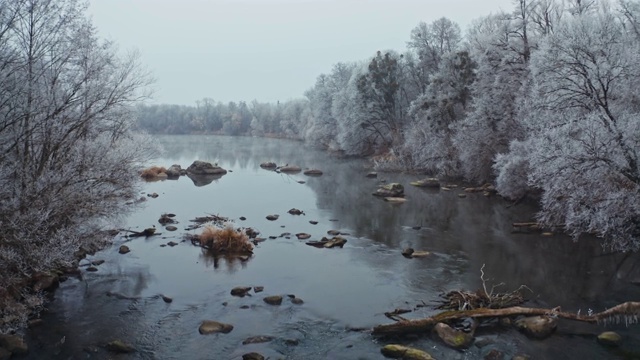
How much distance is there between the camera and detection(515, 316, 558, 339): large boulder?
1324 cm

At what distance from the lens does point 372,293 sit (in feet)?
56.7

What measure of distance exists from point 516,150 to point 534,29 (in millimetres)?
13350

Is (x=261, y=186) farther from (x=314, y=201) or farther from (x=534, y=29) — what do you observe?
(x=534, y=29)

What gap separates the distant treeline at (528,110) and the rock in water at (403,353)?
11.4m

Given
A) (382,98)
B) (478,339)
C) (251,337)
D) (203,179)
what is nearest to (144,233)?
(251,337)

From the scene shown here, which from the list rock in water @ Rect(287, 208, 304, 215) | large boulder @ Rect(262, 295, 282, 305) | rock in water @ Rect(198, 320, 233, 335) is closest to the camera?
rock in water @ Rect(198, 320, 233, 335)

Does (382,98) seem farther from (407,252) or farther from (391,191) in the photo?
(407,252)

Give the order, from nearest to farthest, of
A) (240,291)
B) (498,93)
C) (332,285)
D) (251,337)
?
(251,337) < (240,291) < (332,285) < (498,93)

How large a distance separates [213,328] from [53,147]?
8532 mm

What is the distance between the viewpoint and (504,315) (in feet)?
46.7

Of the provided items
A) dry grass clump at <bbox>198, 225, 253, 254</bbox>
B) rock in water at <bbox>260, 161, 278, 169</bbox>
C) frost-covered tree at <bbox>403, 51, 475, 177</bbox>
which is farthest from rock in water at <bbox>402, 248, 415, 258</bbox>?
rock in water at <bbox>260, 161, 278, 169</bbox>

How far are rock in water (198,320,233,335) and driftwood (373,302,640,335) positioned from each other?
178 inches

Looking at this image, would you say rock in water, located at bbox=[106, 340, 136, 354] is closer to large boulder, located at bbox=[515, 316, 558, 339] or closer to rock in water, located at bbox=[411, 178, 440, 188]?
large boulder, located at bbox=[515, 316, 558, 339]

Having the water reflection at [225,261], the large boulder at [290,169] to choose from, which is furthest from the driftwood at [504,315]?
the large boulder at [290,169]
